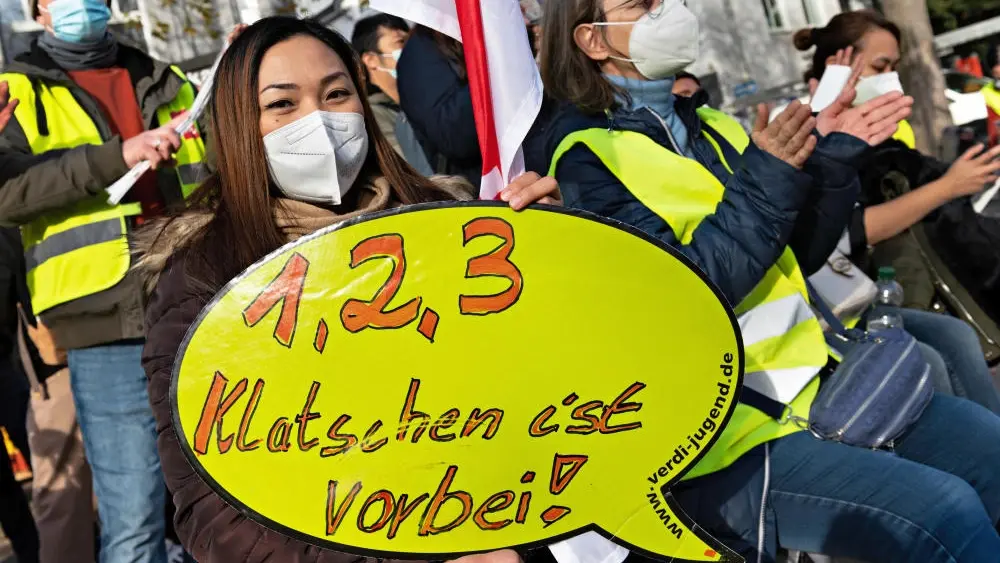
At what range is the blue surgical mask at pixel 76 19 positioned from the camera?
11.5ft

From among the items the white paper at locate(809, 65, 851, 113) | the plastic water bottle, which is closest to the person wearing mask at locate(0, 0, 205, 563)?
the white paper at locate(809, 65, 851, 113)

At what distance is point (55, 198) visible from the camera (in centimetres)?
321

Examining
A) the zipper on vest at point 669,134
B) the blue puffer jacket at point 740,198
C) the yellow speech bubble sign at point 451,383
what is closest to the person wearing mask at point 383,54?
the blue puffer jacket at point 740,198

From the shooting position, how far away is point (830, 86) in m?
3.39

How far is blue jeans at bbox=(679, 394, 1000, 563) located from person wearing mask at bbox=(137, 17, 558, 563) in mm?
901

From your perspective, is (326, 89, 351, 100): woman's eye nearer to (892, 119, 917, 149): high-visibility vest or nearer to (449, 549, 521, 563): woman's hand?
(449, 549, 521, 563): woman's hand

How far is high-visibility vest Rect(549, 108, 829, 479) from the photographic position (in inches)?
93.0

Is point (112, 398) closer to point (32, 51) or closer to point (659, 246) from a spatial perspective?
point (32, 51)

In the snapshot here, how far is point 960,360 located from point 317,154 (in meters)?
2.58

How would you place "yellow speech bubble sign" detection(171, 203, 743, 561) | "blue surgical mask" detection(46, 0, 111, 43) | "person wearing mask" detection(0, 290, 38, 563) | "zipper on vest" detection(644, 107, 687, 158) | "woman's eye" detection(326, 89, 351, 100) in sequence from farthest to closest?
"person wearing mask" detection(0, 290, 38, 563) → "blue surgical mask" detection(46, 0, 111, 43) → "zipper on vest" detection(644, 107, 687, 158) → "woman's eye" detection(326, 89, 351, 100) → "yellow speech bubble sign" detection(171, 203, 743, 561)

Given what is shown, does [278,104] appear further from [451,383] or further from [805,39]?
[805,39]

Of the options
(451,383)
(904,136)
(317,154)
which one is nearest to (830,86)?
(904,136)

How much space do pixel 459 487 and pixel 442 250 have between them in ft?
1.33

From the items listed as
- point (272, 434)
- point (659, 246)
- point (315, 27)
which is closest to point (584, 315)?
point (659, 246)
